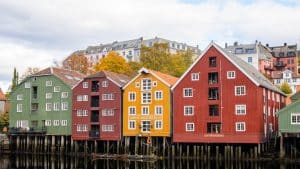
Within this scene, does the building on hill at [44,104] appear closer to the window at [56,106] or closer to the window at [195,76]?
the window at [56,106]

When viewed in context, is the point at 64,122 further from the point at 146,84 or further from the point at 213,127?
the point at 213,127

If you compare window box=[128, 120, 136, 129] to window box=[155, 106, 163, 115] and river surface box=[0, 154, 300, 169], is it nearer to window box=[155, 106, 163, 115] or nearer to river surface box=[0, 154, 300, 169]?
window box=[155, 106, 163, 115]

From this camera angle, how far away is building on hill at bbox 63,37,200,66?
144875 mm

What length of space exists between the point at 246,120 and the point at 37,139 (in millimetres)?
34120

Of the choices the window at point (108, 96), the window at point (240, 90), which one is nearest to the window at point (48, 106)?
the window at point (108, 96)

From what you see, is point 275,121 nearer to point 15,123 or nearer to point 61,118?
point 61,118

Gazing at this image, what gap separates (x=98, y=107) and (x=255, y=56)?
5528 cm

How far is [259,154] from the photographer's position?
55281mm

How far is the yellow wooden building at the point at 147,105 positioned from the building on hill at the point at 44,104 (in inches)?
429

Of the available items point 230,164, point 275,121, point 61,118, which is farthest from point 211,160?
point 61,118

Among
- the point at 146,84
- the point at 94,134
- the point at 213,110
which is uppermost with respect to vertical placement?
the point at 146,84

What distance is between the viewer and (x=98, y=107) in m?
69.1

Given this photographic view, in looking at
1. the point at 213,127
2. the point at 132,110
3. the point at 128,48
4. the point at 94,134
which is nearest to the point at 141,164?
the point at 213,127

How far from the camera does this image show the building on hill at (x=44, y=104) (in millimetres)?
73250
